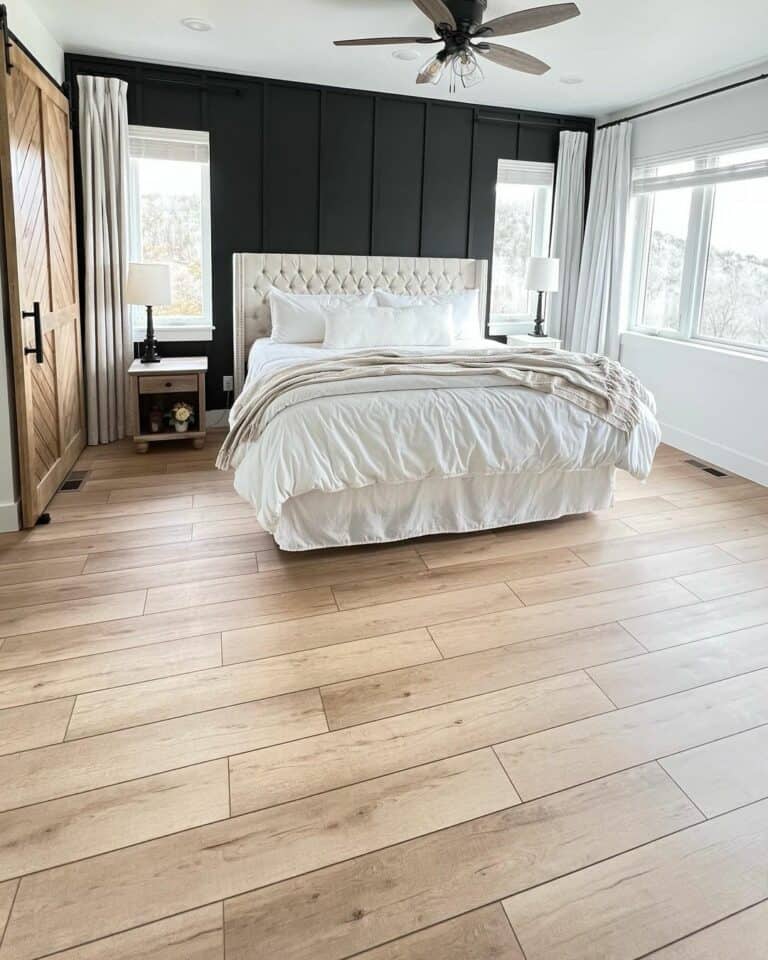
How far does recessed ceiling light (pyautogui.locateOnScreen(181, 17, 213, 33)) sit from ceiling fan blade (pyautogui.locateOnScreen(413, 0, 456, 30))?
1497 mm

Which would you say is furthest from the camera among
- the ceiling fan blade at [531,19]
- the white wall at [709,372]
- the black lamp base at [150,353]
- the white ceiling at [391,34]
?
the black lamp base at [150,353]

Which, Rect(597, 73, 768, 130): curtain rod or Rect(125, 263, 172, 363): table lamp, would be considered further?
Rect(125, 263, 172, 363): table lamp

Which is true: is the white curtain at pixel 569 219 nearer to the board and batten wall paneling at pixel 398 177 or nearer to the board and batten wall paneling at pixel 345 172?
the board and batten wall paneling at pixel 398 177

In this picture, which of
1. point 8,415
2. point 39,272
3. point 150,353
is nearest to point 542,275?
point 150,353

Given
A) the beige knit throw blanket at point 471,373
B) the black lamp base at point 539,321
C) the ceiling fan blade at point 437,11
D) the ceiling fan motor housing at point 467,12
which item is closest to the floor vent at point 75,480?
the beige knit throw blanket at point 471,373

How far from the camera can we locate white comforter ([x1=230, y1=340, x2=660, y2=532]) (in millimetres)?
2979

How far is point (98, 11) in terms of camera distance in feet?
12.3

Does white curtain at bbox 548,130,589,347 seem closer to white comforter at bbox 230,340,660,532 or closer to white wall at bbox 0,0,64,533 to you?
white comforter at bbox 230,340,660,532

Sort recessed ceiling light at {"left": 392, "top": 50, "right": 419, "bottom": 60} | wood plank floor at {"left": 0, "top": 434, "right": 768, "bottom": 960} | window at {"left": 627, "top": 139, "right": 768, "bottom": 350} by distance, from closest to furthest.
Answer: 1. wood plank floor at {"left": 0, "top": 434, "right": 768, "bottom": 960}
2. recessed ceiling light at {"left": 392, "top": 50, "right": 419, "bottom": 60}
3. window at {"left": 627, "top": 139, "right": 768, "bottom": 350}

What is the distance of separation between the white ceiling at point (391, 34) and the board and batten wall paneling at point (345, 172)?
189mm

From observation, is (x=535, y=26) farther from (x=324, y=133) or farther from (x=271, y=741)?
(x=271, y=741)

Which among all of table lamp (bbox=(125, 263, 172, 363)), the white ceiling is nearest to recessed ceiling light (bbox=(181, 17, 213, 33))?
the white ceiling

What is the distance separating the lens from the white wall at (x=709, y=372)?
447cm

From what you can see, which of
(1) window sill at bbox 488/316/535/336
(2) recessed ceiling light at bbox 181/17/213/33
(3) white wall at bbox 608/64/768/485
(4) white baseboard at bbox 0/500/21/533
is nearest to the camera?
(4) white baseboard at bbox 0/500/21/533
